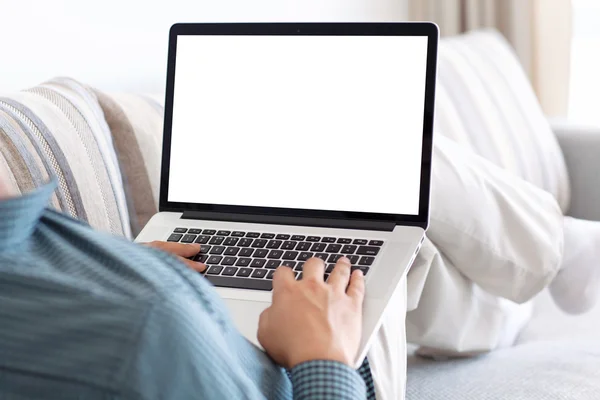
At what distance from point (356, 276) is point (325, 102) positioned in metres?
0.34

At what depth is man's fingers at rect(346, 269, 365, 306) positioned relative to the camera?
78cm

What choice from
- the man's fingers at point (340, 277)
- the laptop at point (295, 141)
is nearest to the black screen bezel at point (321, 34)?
the laptop at point (295, 141)

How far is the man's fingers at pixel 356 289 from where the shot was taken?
0.78 m

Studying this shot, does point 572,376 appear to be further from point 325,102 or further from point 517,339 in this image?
point 325,102

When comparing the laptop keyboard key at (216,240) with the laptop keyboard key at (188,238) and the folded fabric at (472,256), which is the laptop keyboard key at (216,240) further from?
the folded fabric at (472,256)

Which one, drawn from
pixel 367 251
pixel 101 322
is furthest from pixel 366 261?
pixel 101 322

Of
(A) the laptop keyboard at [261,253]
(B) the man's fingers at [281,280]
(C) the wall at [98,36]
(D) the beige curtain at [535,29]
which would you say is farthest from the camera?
(D) the beige curtain at [535,29]

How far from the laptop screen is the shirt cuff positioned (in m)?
0.45

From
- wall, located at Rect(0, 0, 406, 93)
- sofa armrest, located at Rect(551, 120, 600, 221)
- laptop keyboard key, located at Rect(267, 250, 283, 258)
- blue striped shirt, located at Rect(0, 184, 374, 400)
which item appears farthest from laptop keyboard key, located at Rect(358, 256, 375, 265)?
sofa armrest, located at Rect(551, 120, 600, 221)

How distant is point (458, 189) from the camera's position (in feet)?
4.20

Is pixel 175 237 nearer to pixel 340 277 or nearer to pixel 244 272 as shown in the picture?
pixel 244 272

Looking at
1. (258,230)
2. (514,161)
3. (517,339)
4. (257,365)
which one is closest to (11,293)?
(257,365)

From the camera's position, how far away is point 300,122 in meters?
1.11

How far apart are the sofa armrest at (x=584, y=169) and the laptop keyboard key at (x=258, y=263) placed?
127cm
